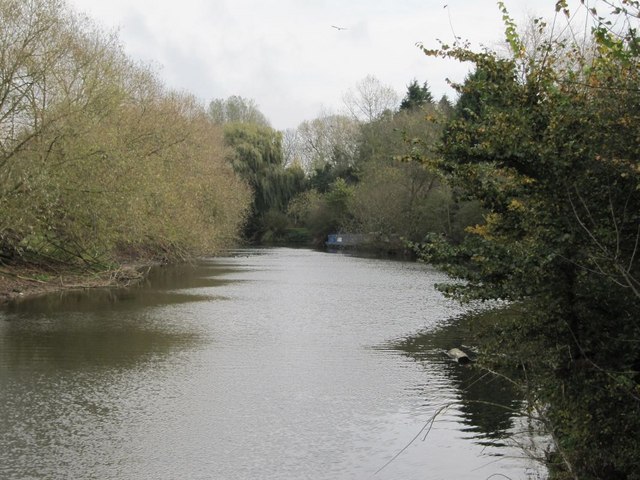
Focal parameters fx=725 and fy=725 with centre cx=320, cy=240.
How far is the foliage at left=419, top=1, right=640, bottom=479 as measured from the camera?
6387 millimetres

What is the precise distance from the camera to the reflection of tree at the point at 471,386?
9.98 metres

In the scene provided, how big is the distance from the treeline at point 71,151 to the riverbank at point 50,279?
21.7 inches

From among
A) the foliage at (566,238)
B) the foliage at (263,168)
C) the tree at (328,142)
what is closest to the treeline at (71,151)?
the foliage at (566,238)

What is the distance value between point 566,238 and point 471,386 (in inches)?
245

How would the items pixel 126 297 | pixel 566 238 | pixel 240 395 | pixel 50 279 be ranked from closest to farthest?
pixel 566 238 → pixel 240 395 → pixel 126 297 → pixel 50 279

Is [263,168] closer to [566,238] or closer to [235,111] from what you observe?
[235,111]

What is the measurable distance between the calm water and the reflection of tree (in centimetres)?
5

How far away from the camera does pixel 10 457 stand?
836 centimetres

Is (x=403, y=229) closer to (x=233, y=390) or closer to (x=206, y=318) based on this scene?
(x=206, y=318)

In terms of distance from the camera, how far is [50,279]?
2606 centimetres

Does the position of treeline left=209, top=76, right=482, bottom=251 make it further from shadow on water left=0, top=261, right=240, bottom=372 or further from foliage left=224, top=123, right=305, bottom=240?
shadow on water left=0, top=261, right=240, bottom=372

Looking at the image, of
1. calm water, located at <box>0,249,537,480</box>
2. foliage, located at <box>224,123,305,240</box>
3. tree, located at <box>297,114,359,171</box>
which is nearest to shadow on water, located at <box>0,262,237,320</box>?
calm water, located at <box>0,249,537,480</box>

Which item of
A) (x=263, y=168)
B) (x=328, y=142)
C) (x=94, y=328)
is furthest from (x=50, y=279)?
(x=328, y=142)

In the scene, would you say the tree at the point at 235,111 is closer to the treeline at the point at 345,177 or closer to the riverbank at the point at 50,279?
the treeline at the point at 345,177
